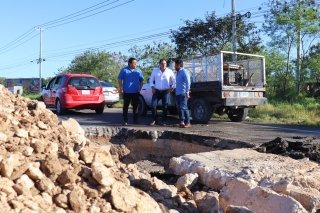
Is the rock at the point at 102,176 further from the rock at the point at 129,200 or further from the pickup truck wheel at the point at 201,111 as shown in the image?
the pickup truck wheel at the point at 201,111

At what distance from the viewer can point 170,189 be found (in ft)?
15.7

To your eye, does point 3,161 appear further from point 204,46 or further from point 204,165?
point 204,46

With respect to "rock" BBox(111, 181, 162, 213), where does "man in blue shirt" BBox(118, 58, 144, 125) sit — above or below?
above

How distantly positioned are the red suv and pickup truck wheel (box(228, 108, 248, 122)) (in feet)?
14.1

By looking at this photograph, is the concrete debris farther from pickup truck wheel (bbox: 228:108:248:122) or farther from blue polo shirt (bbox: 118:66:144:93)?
pickup truck wheel (bbox: 228:108:248:122)

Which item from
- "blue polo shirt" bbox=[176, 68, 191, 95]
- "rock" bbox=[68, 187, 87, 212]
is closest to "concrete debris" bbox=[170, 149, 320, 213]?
"rock" bbox=[68, 187, 87, 212]

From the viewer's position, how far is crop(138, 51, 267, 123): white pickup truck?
11.6m

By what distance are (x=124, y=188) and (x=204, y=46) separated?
25548 millimetres

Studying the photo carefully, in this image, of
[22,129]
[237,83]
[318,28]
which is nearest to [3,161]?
[22,129]

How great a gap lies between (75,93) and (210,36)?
16.4 metres

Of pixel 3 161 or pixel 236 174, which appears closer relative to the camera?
pixel 3 161

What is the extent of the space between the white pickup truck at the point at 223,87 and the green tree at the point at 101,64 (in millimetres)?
27106

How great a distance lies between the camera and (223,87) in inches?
453

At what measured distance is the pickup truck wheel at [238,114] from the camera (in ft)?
42.7
